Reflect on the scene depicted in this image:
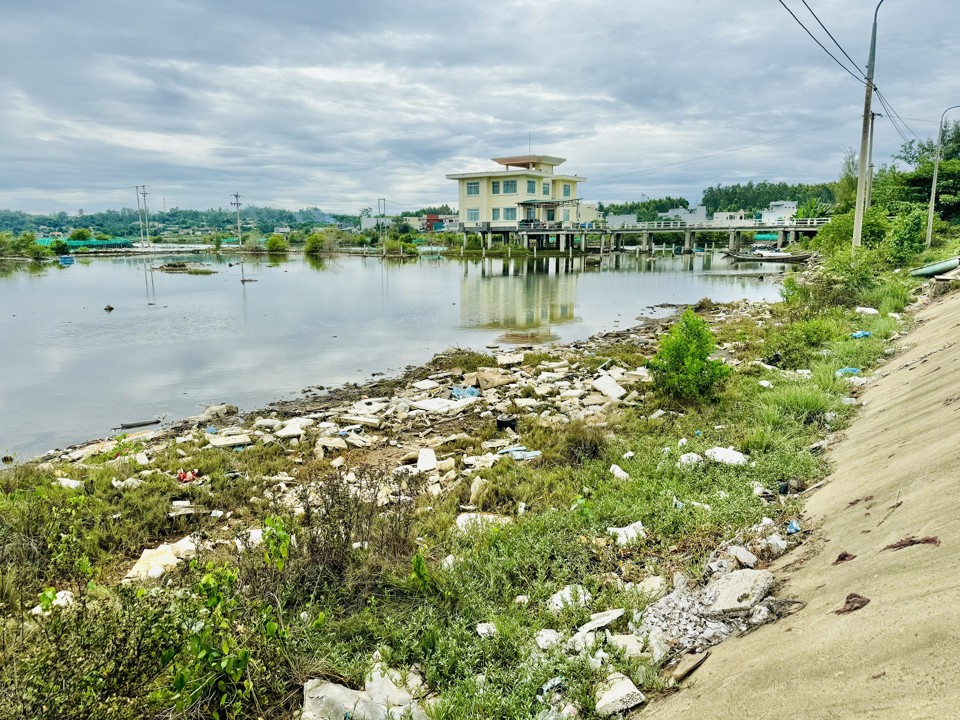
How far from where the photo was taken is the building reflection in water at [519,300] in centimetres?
2034

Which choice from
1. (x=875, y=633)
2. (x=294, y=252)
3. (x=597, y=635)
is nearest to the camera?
(x=875, y=633)

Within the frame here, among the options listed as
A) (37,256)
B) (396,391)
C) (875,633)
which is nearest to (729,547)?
(875,633)

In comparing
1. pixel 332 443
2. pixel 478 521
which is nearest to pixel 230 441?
pixel 332 443

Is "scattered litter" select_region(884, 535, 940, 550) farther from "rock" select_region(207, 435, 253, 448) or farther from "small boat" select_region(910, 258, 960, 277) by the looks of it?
"small boat" select_region(910, 258, 960, 277)

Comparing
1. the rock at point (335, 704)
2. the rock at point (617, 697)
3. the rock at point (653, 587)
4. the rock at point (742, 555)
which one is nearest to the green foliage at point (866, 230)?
the rock at point (742, 555)

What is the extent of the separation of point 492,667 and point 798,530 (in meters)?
2.42

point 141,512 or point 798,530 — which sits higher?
point 798,530

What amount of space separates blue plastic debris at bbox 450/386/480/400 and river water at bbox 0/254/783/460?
10.6 ft

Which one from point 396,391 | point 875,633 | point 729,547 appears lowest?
point 396,391

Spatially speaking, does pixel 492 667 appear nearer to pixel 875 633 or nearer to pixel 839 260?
pixel 875 633

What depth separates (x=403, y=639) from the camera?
3.14 metres

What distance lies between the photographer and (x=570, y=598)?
3562 mm

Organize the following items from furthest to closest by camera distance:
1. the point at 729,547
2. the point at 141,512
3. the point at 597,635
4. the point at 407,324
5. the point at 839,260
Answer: the point at 407,324, the point at 839,260, the point at 141,512, the point at 729,547, the point at 597,635

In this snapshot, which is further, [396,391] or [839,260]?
[839,260]
